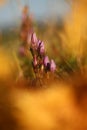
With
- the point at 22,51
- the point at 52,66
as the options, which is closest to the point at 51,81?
the point at 52,66

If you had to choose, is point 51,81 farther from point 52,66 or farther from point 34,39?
point 34,39

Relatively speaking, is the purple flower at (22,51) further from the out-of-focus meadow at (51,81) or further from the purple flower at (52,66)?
the purple flower at (52,66)

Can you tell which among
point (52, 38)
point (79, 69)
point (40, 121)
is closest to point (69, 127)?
point (40, 121)

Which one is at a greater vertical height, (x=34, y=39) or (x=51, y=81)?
(x=34, y=39)

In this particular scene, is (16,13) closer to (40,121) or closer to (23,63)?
(23,63)

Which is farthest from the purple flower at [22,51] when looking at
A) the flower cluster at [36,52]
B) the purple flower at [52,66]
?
the purple flower at [52,66]

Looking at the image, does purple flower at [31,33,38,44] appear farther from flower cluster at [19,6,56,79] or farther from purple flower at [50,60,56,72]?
purple flower at [50,60,56,72]
